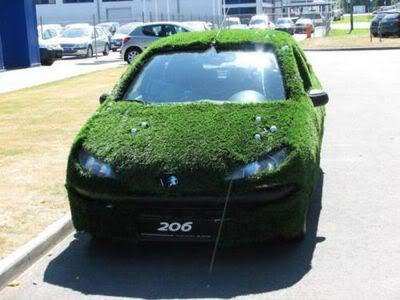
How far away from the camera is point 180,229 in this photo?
4.79 m

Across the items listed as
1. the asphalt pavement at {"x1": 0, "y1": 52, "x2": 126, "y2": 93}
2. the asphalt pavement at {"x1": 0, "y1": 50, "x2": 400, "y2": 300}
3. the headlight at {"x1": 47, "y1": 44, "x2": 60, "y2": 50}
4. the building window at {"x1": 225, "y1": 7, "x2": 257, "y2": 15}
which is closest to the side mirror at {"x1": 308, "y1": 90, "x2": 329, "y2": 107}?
the asphalt pavement at {"x1": 0, "y1": 50, "x2": 400, "y2": 300}

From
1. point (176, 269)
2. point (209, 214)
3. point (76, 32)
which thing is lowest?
point (176, 269)

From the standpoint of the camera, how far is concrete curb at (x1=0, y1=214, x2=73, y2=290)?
477cm

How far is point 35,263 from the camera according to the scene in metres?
5.16

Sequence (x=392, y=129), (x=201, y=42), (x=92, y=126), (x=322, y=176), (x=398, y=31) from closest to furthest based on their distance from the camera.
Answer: (x=92, y=126)
(x=201, y=42)
(x=322, y=176)
(x=392, y=129)
(x=398, y=31)

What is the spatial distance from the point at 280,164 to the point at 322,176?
285 centimetres

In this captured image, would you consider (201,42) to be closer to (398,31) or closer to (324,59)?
(324,59)

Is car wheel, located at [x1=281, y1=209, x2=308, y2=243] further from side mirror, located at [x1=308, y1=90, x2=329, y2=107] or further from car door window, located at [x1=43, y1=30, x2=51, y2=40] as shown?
car door window, located at [x1=43, y1=30, x2=51, y2=40]

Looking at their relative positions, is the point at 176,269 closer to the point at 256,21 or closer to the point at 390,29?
the point at 390,29

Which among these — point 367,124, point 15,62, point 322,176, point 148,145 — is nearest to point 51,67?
point 15,62

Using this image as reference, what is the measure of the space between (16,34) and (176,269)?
2382 centimetres

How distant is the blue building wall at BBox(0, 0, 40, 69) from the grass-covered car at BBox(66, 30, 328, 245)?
2213 cm

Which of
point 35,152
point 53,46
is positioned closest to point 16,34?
point 53,46

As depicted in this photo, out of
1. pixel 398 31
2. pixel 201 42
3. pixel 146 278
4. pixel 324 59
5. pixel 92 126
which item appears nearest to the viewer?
pixel 146 278
